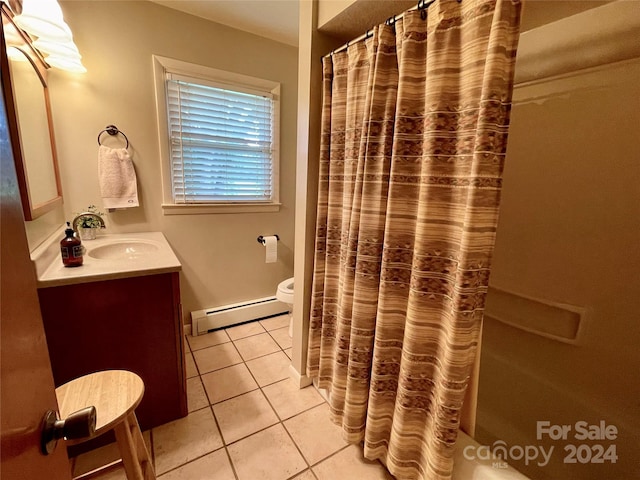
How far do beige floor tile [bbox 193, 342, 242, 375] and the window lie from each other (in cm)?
113

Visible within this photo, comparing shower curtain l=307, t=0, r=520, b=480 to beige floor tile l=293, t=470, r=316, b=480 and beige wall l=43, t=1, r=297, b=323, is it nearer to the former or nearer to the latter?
beige floor tile l=293, t=470, r=316, b=480

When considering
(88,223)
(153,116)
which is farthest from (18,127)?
(153,116)

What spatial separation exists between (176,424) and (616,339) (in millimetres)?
2295

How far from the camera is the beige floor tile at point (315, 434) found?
1.43 m

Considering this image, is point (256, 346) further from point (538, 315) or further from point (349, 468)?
point (538, 315)

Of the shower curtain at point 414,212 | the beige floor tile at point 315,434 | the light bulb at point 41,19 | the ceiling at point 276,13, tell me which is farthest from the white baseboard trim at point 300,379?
the light bulb at point 41,19

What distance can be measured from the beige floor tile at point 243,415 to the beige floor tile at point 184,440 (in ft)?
0.16

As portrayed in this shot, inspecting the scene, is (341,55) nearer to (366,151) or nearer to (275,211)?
(366,151)

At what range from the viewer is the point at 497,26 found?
0.79m

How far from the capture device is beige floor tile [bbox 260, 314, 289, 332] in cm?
265

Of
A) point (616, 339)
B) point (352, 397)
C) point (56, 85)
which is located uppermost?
point (56, 85)

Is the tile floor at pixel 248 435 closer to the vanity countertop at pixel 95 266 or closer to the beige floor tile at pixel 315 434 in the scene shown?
the beige floor tile at pixel 315 434

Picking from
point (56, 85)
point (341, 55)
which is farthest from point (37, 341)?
point (56, 85)

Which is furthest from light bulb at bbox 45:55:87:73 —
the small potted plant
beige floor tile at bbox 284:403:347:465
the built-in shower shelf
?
the built-in shower shelf
